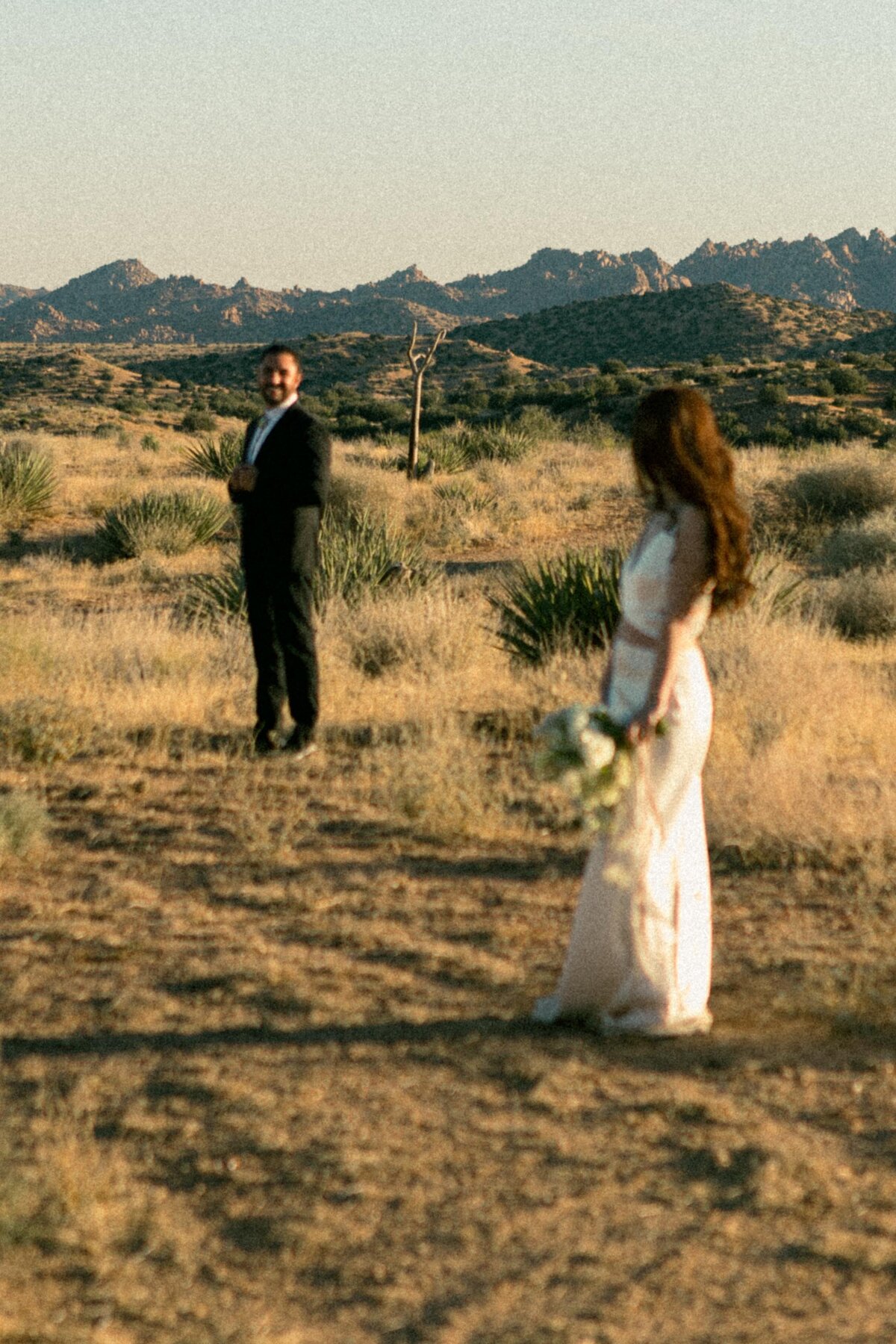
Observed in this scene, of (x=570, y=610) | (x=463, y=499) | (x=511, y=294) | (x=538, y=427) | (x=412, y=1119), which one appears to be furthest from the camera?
(x=511, y=294)

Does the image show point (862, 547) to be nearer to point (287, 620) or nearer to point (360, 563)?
point (360, 563)

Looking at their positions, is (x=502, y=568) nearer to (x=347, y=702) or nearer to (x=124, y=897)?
(x=347, y=702)

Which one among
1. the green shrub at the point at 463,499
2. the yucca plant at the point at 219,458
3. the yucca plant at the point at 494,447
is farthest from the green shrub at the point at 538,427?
the green shrub at the point at 463,499

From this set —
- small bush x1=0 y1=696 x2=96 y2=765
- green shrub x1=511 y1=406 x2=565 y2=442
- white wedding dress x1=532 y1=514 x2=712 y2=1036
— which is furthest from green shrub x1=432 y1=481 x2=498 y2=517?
white wedding dress x1=532 y1=514 x2=712 y2=1036

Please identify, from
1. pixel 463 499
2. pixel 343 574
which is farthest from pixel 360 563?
pixel 463 499

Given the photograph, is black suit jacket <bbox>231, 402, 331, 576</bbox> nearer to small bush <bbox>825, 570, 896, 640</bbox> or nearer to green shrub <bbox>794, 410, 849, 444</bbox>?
small bush <bbox>825, 570, 896, 640</bbox>

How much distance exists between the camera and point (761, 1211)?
3219 millimetres

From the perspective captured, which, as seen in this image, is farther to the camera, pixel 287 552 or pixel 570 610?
pixel 570 610

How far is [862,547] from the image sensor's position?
14.3 meters

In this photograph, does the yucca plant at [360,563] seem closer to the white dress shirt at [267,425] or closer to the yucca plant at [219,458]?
the white dress shirt at [267,425]

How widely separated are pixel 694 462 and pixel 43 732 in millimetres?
4744

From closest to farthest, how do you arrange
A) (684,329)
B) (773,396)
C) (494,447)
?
(494,447) < (773,396) < (684,329)

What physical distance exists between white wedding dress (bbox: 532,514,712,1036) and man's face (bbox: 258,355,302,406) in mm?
3327

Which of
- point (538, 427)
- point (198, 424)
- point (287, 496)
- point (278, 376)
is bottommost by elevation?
point (287, 496)
